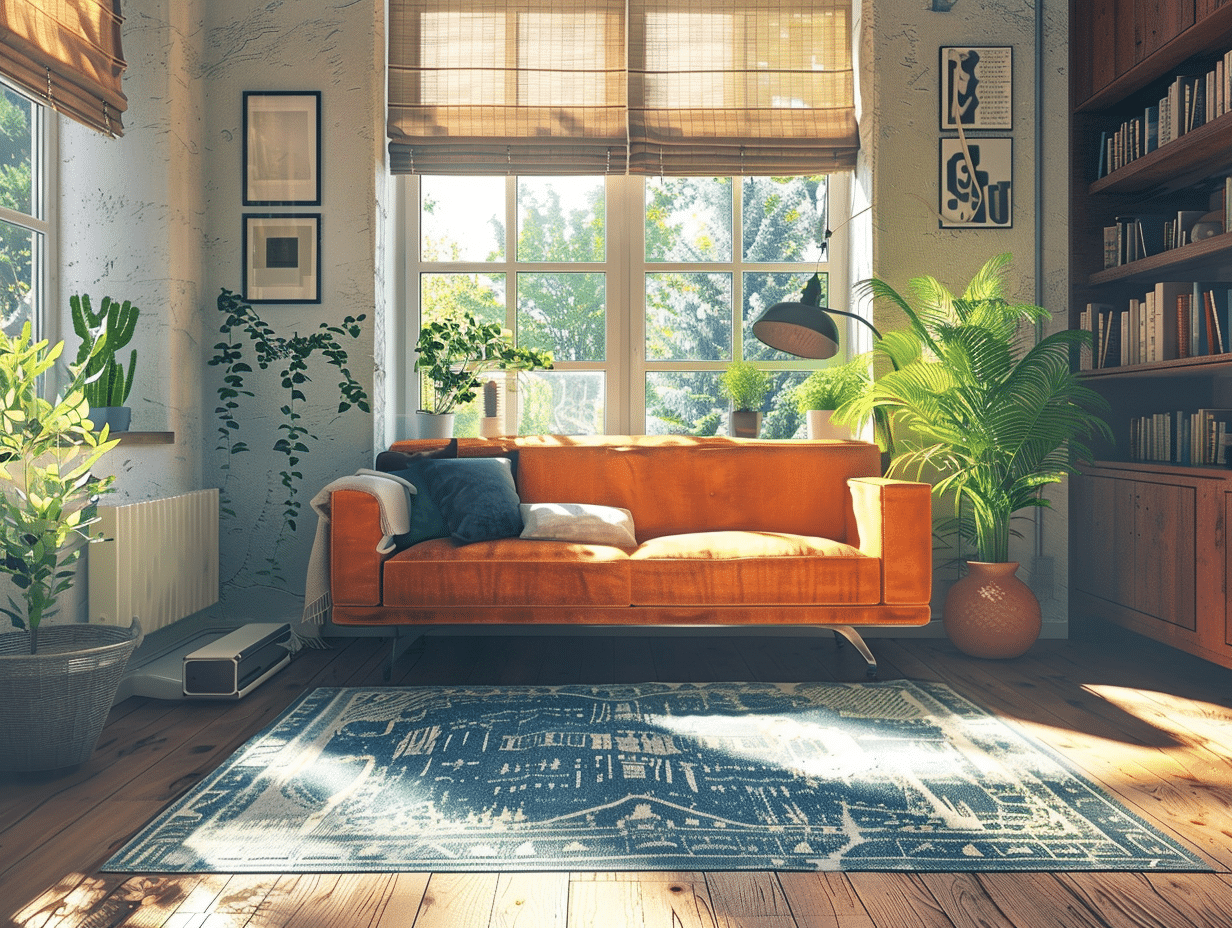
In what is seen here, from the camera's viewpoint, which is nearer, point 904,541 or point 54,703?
point 54,703

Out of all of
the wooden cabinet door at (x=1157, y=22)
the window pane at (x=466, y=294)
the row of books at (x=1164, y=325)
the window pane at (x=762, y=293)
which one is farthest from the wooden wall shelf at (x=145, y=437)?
the wooden cabinet door at (x=1157, y=22)

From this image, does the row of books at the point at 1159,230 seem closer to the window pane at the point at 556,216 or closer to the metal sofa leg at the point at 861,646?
the metal sofa leg at the point at 861,646

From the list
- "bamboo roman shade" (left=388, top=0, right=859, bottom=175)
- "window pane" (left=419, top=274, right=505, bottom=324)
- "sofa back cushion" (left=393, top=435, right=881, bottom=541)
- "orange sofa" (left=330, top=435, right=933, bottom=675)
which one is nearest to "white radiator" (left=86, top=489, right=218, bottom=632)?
"orange sofa" (left=330, top=435, right=933, bottom=675)

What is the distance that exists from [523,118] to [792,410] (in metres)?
1.80

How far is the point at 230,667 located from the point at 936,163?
336 cm

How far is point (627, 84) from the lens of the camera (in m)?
3.74

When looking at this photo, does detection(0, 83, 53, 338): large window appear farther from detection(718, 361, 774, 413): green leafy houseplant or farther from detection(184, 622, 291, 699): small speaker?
detection(718, 361, 774, 413): green leafy houseplant

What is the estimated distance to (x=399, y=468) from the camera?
10.5ft

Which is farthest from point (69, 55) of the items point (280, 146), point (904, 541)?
point (904, 541)

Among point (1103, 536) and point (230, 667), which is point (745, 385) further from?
point (230, 667)

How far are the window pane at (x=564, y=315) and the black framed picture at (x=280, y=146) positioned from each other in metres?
1.01

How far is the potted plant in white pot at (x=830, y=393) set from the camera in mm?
3506

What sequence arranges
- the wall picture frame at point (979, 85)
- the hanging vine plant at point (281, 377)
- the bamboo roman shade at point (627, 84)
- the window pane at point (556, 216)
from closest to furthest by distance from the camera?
the hanging vine plant at point (281, 377), the wall picture frame at point (979, 85), the bamboo roman shade at point (627, 84), the window pane at point (556, 216)

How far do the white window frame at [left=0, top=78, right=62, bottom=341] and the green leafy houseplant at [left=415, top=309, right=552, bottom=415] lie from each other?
135cm
